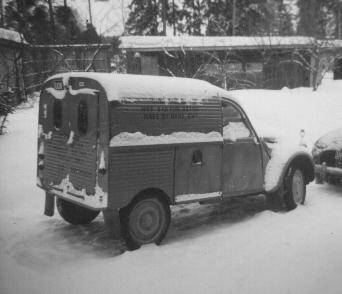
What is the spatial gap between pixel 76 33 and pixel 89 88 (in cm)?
2214

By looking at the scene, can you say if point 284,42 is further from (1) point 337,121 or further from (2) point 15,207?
(2) point 15,207

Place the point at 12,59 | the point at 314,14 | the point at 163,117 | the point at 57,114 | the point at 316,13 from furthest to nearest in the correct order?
the point at 316,13
the point at 314,14
the point at 12,59
the point at 57,114
the point at 163,117

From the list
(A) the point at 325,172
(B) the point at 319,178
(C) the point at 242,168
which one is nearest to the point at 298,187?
(A) the point at 325,172

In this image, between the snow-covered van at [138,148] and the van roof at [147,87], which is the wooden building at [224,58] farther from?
the van roof at [147,87]

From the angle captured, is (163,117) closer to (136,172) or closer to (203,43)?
(136,172)

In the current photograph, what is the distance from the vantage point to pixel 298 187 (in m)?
7.30

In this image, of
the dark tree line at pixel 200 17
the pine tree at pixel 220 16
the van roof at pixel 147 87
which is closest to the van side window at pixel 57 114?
the van roof at pixel 147 87

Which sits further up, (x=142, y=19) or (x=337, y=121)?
(x=142, y=19)

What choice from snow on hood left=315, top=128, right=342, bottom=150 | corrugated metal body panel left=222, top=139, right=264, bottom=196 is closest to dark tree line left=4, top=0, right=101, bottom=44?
corrugated metal body panel left=222, top=139, right=264, bottom=196

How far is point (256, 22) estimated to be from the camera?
40.4 metres

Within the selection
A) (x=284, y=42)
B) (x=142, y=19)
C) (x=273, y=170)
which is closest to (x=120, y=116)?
(x=273, y=170)

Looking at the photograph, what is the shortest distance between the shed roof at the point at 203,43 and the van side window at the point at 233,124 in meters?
15.4

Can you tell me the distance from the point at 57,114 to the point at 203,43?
17.2m

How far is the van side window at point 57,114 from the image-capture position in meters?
5.63
